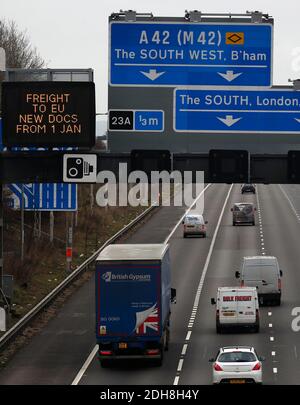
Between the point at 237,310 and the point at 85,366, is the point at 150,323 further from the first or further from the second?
the point at 237,310

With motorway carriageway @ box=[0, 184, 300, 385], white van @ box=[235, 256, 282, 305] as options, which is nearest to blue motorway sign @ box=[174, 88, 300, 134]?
motorway carriageway @ box=[0, 184, 300, 385]

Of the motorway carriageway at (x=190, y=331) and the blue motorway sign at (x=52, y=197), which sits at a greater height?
the blue motorway sign at (x=52, y=197)

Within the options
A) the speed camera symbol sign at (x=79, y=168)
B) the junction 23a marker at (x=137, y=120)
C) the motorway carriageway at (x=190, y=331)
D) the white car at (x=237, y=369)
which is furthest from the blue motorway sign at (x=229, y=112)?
the motorway carriageway at (x=190, y=331)

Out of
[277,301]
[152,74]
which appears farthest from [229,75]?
[277,301]

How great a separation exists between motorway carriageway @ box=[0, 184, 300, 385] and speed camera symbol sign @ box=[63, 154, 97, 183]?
35.6ft

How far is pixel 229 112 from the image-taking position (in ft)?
118

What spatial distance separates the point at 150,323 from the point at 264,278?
773 inches

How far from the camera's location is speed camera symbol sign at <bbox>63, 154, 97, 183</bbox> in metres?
32.7

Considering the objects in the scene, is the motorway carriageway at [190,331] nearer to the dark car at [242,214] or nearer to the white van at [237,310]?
the white van at [237,310]

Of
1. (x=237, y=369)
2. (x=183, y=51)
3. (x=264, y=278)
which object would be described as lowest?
(x=264, y=278)

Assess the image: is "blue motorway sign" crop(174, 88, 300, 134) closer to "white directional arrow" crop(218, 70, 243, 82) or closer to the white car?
"white directional arrow" crop(218, 70, 243, 82)

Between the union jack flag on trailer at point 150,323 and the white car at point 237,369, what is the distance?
5.49 meters

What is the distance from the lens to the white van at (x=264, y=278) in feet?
211

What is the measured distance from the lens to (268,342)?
5212cm
